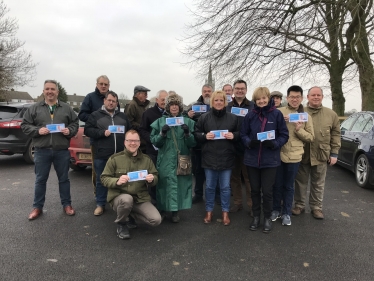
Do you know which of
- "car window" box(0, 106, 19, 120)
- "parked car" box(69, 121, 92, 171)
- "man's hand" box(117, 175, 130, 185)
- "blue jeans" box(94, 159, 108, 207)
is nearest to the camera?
"man's hand" box(117, 175, 130, 185)

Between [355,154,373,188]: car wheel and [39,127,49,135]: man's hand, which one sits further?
[355,154,373,188]: car wheel

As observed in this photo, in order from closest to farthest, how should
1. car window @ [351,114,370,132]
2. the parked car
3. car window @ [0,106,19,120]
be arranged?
the parked car < car window @ [351,114,370,132] < car window @ [0,106,19,120]

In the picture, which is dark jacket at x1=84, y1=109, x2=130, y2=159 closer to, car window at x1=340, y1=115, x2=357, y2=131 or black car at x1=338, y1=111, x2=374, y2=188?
black car at x1=338, y1=111, x2=374, y2=188

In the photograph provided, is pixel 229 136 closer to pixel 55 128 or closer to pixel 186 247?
pixel 186 247

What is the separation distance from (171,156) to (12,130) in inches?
204

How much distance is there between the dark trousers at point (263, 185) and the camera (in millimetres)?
3574

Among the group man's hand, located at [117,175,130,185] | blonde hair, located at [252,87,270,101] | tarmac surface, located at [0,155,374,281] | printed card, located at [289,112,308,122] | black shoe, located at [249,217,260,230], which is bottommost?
tarmac surface, located at [0,155,374,281]

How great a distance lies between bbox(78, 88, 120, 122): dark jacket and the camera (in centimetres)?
450

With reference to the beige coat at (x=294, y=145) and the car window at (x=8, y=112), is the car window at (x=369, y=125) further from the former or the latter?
the car window at (x=8, y=112)

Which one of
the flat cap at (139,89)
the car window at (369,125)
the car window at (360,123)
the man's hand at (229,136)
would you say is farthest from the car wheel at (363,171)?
the flat cap at (139,89)

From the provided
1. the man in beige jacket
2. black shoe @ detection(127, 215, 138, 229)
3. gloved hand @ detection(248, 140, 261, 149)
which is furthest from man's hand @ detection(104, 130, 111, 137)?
the man in beige jacket

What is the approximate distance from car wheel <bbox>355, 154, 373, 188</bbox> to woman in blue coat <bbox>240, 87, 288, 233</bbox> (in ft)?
9.74

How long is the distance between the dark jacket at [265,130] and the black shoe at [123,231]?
1.69m

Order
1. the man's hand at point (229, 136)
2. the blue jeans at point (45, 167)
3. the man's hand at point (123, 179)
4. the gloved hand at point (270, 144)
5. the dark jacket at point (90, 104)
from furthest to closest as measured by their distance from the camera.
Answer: the dark jacket at point (90, 104)
the blue jeans at point (45, 167)
the man's hand at point (229, 136)
the gloved hand at point (270, 144)
the man's hand at point (123, 179)
